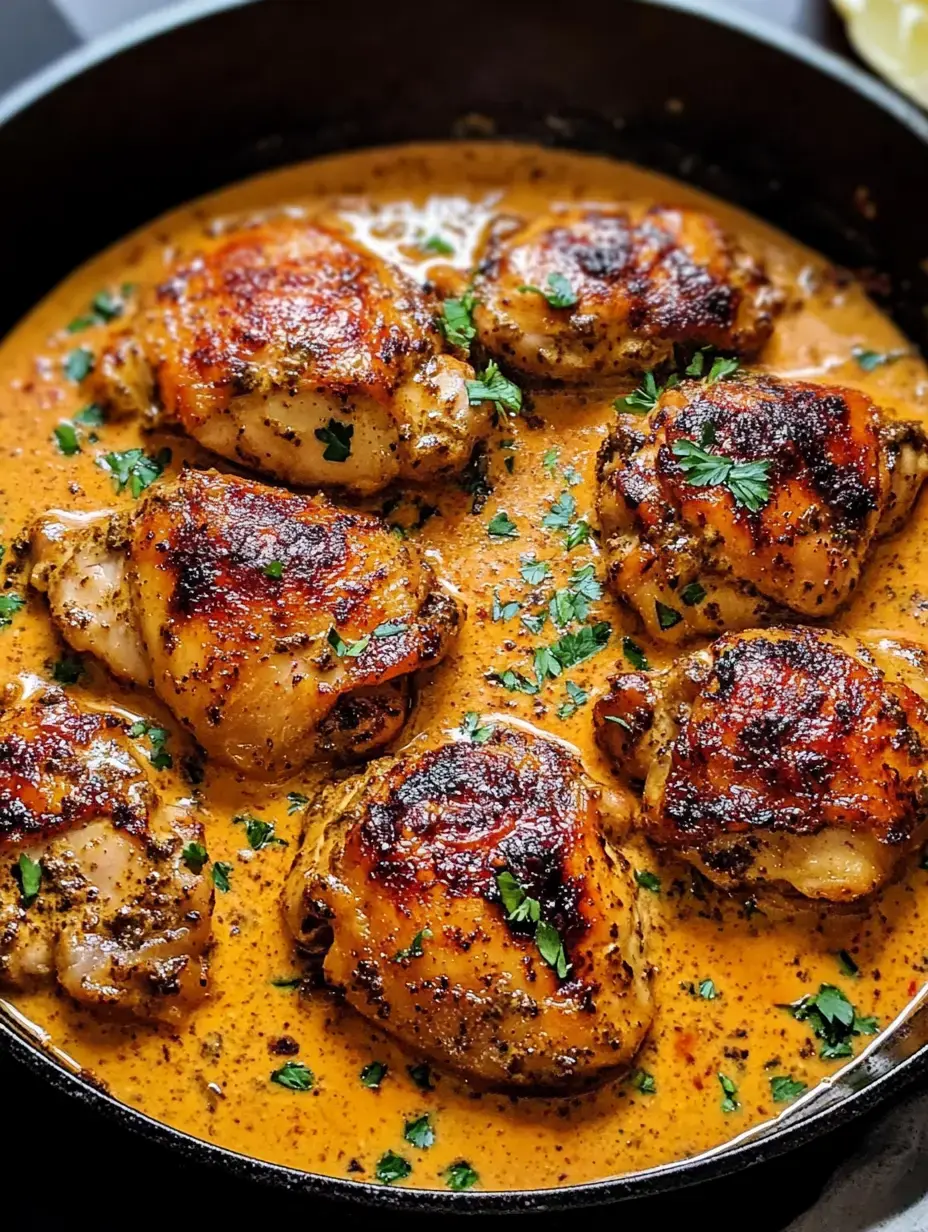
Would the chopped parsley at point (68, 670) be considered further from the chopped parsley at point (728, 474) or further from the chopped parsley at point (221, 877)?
the chopped parsley at point (728, 474)

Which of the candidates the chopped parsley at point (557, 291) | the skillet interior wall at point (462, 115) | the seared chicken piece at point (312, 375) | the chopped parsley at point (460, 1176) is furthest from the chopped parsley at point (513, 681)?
the skillet interior wall at point (462, 115)

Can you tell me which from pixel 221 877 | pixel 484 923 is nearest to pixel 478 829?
pixel 484 923

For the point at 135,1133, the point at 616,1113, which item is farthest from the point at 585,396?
the point at 135,1133

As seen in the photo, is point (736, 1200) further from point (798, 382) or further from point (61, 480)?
point (61, 480)

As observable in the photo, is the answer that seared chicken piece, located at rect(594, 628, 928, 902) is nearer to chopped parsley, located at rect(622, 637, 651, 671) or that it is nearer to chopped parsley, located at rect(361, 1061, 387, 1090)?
chopped parsley, located at rect(622, 637, 651, 671)

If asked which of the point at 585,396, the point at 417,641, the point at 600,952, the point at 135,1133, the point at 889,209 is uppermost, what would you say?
the point at 889,209

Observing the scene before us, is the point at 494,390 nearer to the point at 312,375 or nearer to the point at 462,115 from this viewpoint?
the point at 312,375
